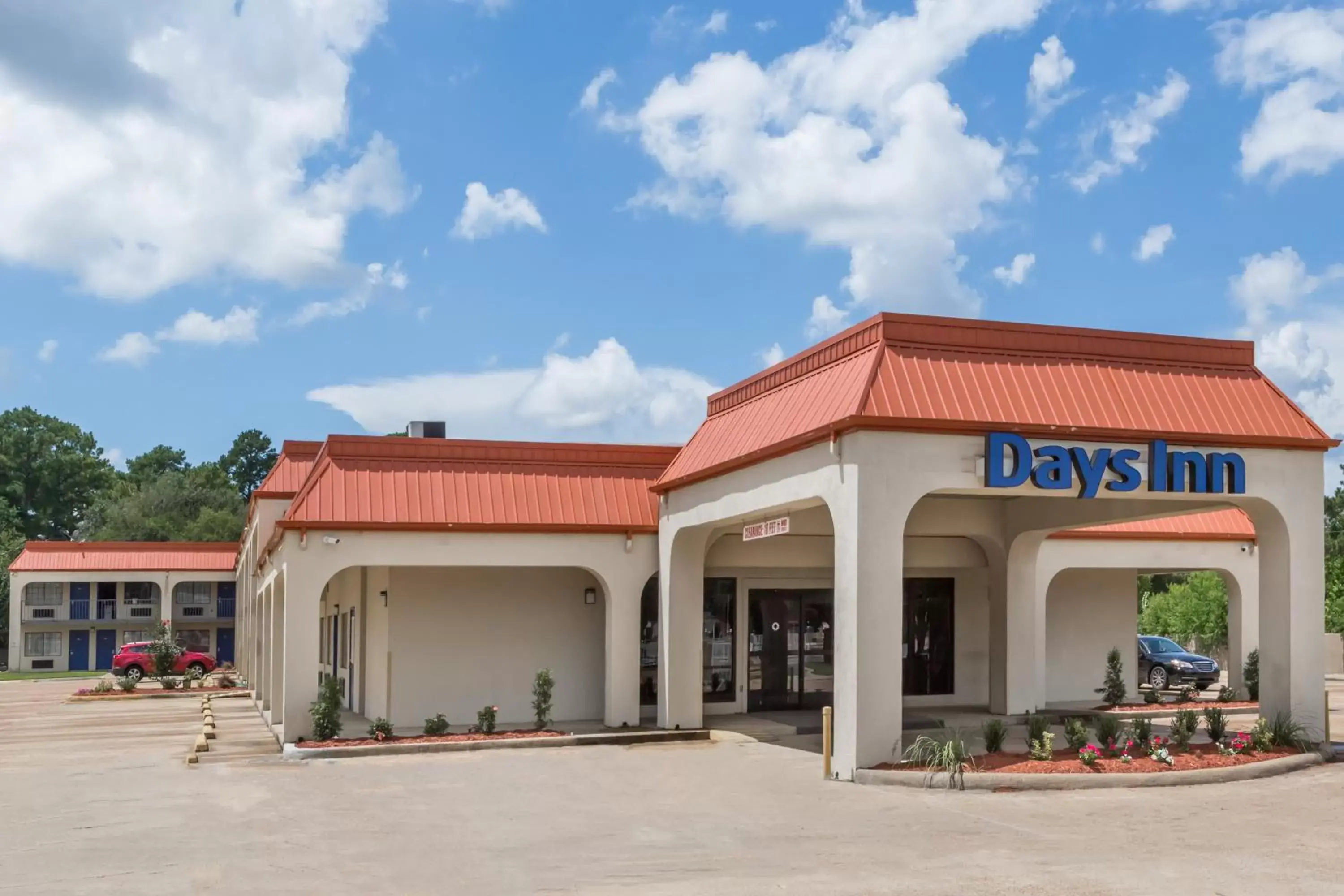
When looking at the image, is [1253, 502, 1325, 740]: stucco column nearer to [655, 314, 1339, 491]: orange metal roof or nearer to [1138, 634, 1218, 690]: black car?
[655, 314, 1339, 491]: orange metal roof

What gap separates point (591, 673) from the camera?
25469mm

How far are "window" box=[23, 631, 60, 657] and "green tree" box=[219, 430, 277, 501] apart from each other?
59179 millimetres

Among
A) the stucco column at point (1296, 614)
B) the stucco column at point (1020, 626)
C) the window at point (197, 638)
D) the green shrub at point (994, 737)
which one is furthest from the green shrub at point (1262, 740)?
the window at point (197, 638)

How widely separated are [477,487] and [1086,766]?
11932 millimetres

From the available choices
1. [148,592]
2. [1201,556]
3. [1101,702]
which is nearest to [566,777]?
[1101,702]

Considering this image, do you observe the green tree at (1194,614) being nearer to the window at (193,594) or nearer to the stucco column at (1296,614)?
the stucco column at (1296,614)

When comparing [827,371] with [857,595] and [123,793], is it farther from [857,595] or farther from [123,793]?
[123,793]

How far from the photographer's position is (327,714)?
70.1 feet

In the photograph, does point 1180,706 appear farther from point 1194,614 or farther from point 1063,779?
point 1194,614

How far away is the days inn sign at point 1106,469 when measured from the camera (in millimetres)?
17203

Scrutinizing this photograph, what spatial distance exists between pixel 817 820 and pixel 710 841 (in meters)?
1.57

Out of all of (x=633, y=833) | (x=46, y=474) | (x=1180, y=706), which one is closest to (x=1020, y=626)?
(x=1180, y=706)

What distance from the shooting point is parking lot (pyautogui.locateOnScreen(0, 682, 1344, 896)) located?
11172 mm

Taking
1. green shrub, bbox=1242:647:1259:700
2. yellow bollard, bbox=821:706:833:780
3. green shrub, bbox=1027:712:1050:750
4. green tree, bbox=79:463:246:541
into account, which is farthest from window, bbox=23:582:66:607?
green shrub, bbox=1027:712:1050:750
